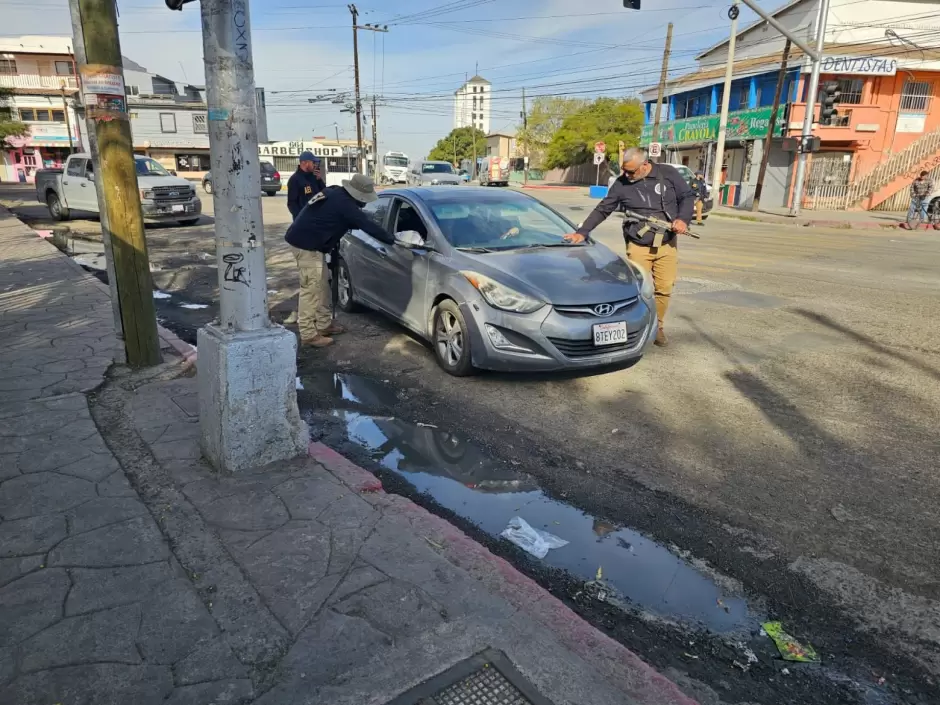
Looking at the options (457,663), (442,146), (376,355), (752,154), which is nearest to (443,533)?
(457,663)

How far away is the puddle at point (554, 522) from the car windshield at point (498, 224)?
2.02m

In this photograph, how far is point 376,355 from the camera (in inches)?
246

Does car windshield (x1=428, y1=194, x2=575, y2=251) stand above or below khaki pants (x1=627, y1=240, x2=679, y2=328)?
above

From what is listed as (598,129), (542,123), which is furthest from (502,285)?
(542,123)

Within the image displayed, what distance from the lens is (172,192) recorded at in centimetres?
1692

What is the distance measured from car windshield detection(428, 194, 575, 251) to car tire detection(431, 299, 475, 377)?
66 centimetres

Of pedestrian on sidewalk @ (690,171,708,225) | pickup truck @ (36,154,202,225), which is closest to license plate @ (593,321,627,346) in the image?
pickup truck @ (36,154,202,225)

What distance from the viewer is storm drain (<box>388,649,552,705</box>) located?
2.18m

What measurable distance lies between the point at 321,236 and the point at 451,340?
1.80 meters

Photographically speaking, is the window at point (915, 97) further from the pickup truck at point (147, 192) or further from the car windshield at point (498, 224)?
the car windshield at point (498, 224)

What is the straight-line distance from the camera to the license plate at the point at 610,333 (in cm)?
508

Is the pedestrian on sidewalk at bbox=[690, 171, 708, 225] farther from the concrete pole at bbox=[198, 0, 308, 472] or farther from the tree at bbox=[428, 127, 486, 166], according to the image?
the tree at bbox=[428, 127, 486, 166]

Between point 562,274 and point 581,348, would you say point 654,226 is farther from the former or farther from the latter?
point 581,348

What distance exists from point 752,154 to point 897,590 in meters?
33.5
